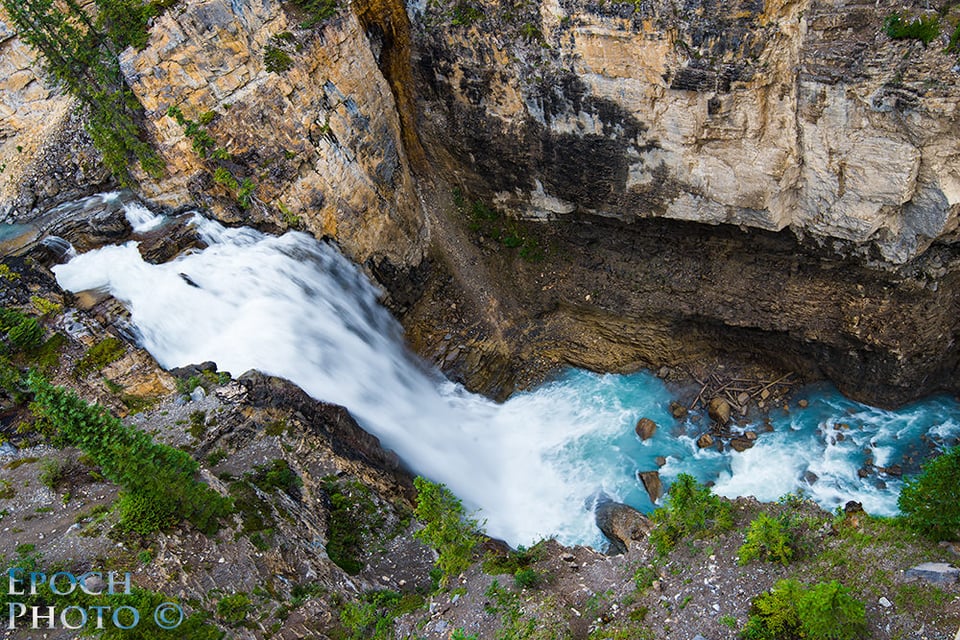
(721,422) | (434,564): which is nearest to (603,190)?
(721,422)

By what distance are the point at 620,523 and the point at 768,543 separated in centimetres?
882

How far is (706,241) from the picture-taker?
28016mm

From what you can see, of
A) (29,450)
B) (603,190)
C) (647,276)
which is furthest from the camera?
(647,276)

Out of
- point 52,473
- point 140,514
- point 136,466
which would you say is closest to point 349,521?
point 140,514

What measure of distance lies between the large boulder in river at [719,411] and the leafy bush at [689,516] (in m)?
10.7

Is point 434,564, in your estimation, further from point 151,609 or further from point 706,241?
point 706,241

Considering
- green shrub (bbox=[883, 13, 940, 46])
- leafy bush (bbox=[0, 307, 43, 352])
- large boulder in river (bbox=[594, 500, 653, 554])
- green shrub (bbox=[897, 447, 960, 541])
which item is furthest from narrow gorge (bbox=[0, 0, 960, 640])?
green shrub (bbox=[897, 447, 960, 541])

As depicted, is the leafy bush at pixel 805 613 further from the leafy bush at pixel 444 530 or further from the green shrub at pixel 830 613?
the leafy bush at pixel 444 530

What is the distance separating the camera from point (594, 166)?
1077 inches

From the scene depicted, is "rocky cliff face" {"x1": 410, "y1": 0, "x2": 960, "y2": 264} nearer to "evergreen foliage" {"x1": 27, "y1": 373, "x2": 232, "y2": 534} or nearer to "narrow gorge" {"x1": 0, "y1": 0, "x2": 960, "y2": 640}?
"narrow gorge" {"x1": 0, "y1": 0, "x2": 960, "y2": 640}

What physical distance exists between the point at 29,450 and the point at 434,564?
1404 centimetres

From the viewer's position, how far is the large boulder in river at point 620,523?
2308 centimetres

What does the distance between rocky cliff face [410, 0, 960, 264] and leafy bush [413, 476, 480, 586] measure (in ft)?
54.0

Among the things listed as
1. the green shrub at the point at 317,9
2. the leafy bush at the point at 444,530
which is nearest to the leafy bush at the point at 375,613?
the leafy bush at the point at 444,530
